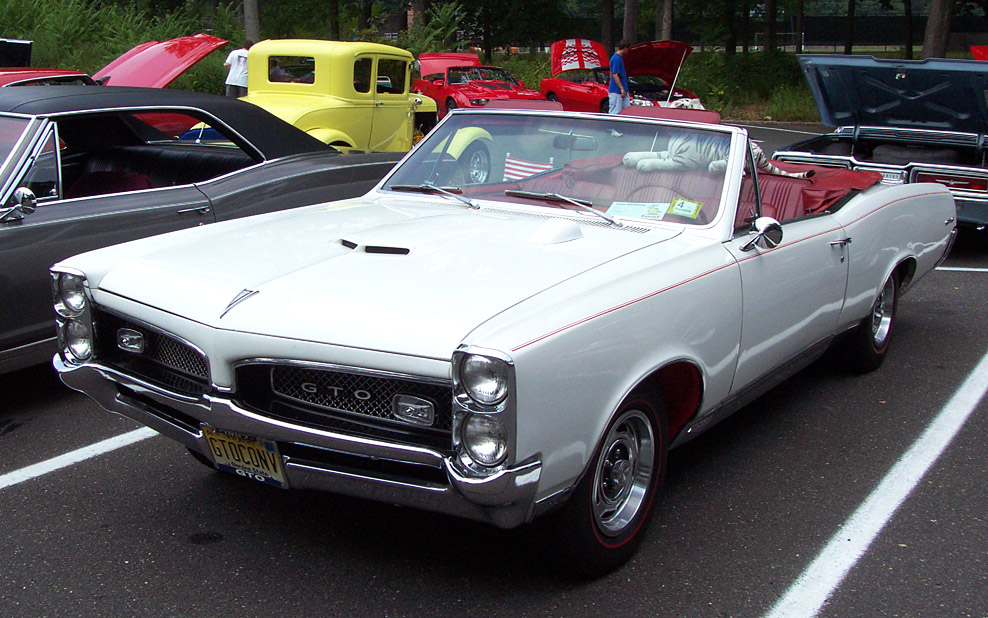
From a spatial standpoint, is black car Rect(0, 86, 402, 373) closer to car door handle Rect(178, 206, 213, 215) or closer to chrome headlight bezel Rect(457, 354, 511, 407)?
car door handle Rect(178, 206, 213, 215)

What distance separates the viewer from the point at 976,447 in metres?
4.20

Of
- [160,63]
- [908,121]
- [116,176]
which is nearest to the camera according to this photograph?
[116,176]

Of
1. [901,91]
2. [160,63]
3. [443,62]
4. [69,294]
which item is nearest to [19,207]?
[69,294]

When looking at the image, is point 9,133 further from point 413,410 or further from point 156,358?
point 413,410

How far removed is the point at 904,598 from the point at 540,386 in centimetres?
144

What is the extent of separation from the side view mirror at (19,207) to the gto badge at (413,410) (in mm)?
2743

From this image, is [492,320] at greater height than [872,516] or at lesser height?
greater

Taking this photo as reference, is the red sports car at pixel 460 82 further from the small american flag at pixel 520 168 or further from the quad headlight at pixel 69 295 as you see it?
the quad headlight at pixel 69 295

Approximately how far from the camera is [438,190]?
13.8 feet

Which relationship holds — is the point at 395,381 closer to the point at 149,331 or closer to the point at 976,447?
the point at 149,331

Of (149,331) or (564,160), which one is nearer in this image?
(149,331)

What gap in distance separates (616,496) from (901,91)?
19.3ft

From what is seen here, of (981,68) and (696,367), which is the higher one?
(981,68)

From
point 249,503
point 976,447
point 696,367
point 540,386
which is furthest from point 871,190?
point 249,503
